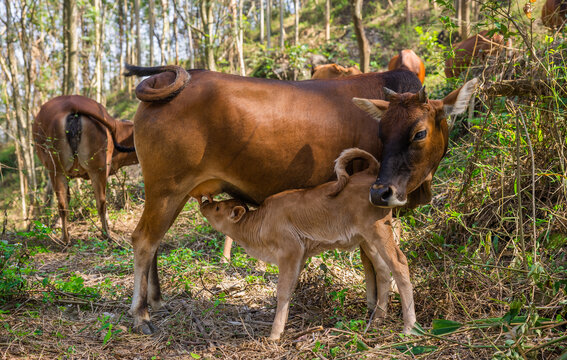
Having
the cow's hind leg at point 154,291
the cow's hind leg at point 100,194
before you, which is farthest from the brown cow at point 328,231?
the cow's hind leg at point 100,194

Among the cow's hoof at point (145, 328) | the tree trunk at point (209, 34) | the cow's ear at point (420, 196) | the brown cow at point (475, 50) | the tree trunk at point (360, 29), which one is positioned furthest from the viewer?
the tree trunk at point (209, 34)

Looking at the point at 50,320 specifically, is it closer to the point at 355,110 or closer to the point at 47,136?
the point at 355,110

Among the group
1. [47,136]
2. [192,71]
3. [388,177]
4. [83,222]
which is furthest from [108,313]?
[83,222]

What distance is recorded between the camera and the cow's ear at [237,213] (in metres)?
4.60

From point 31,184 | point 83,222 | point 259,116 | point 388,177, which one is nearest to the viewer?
point 388,177

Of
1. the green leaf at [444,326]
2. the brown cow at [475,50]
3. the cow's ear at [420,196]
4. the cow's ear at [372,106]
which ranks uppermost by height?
the brown cow at [475,50]

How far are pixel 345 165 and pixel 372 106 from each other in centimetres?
52

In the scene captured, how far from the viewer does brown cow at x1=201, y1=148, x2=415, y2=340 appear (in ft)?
12.8

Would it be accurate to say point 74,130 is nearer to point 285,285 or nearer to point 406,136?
point 285,285

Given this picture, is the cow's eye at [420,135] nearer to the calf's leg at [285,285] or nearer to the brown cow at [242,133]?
the brown cow at [242,133]

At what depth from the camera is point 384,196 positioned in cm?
359

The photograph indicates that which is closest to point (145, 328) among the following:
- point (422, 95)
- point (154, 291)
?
point (154, 291)

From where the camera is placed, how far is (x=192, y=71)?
14.8 feet

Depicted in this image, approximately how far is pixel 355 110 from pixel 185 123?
1.44m
